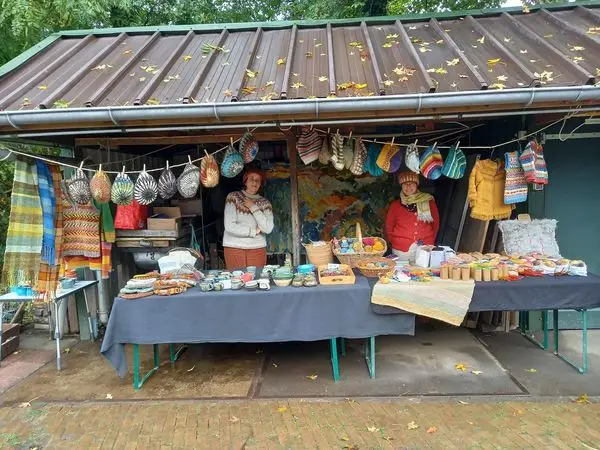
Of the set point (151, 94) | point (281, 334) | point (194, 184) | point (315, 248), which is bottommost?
point (281, 334)

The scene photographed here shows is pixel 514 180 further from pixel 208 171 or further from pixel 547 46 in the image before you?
pixel 208 171

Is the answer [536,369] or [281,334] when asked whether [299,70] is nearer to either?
[281,334]

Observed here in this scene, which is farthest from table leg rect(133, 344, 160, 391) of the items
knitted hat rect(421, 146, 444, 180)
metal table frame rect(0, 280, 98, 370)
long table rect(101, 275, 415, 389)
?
knitted hat rect(421, 146, 444, 180)

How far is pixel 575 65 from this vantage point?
3979 mm

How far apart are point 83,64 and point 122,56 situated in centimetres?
48

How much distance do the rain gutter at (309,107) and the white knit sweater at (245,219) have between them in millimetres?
1428

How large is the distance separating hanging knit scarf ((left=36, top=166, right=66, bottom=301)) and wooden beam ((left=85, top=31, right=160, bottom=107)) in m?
1.08

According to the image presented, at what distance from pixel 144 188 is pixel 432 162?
3050 mm

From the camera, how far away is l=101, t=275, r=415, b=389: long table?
4035mm

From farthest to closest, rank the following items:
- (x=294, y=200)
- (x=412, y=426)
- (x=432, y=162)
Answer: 1. (x=294, y=200)
2. (x=432, y=162)
3. (x=412, y=426)

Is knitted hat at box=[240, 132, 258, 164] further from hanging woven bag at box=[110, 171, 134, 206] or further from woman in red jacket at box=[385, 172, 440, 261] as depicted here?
woman in red jacket at box=[385, 172, 440, 261]

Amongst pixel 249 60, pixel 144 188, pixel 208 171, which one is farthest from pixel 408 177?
pixel 144 188

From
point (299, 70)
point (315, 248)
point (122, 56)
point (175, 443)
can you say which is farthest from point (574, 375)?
point (122, 56)

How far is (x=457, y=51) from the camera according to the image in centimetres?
471
